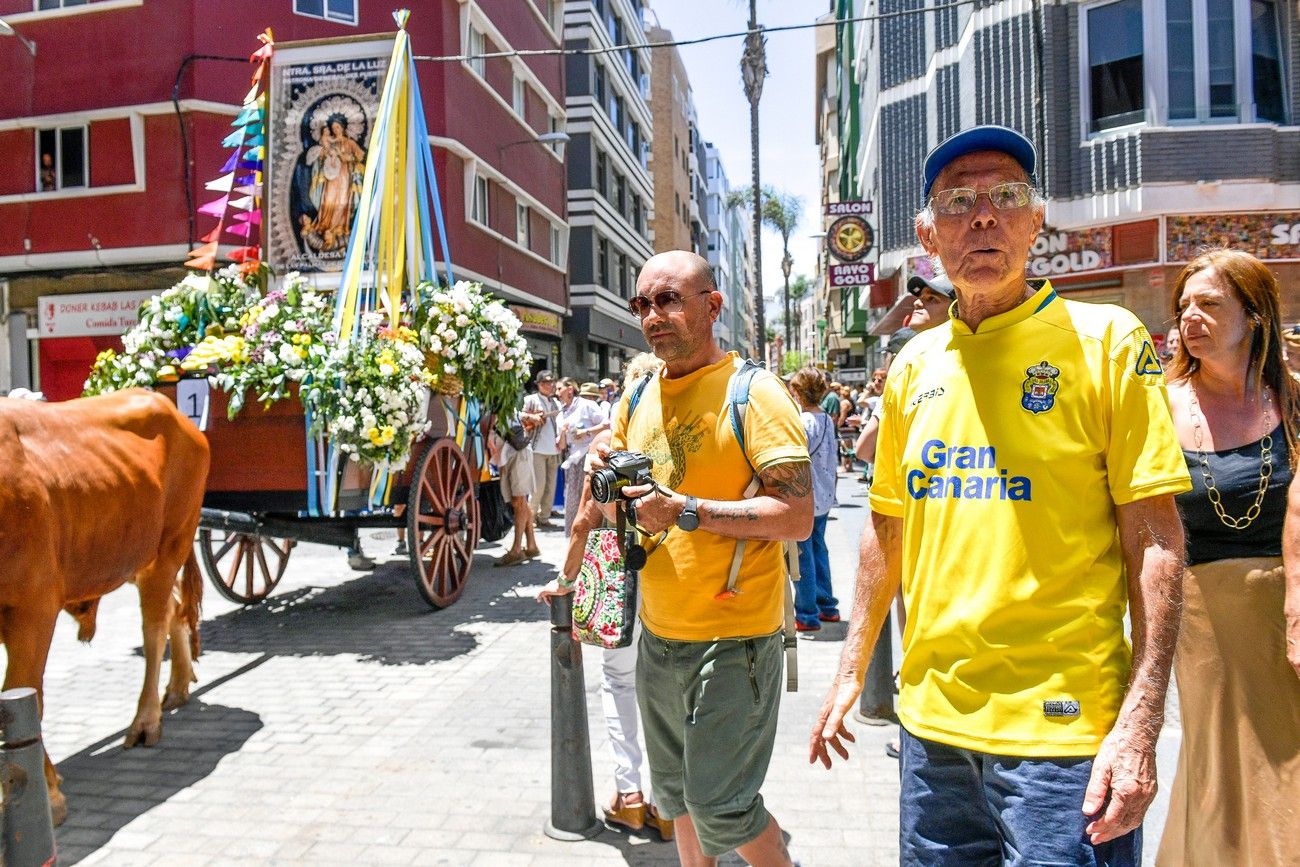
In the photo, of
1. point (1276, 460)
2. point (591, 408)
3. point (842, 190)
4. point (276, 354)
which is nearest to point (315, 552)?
point (591, 408)

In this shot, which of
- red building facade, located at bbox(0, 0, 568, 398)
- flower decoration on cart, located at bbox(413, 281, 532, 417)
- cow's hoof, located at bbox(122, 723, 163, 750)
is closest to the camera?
cow's hoof, located at bbox(122, 723, 163, 750)

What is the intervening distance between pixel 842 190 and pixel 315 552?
40410 millimetres

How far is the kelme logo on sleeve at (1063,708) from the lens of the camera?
1.91 meters

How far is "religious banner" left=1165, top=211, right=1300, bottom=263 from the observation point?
1545cm

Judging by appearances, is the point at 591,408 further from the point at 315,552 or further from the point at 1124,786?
the point at 1124,786

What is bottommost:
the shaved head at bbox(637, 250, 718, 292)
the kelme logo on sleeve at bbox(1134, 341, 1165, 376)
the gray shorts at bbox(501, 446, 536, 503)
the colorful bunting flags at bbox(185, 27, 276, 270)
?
the gray shorts at bbox(501, 446, 536, 503)

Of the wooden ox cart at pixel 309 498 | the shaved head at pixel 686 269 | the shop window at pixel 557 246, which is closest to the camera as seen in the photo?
the shaved head at pixel 686 269

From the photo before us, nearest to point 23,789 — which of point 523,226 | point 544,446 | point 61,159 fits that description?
point 544,446

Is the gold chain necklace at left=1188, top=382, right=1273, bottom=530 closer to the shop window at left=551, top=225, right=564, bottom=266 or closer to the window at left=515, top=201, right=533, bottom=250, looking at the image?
the window at left=515, top=201, right=533, bottom=250

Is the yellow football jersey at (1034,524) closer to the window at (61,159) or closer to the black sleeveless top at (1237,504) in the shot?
the black sleeveless top at (1237,504)

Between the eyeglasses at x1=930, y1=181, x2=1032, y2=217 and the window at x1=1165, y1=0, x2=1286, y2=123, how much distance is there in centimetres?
1583

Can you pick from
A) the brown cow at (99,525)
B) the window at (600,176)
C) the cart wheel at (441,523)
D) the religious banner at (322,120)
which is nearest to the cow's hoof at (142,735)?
the brown cow at (99,525)

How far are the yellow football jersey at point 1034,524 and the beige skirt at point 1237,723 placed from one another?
109 cm

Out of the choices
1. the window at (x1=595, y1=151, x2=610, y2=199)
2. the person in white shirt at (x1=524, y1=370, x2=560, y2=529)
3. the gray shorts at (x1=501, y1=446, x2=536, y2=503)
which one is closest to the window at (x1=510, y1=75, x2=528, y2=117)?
the window at (x1=595, y1=151, x2=610, y2=199)
